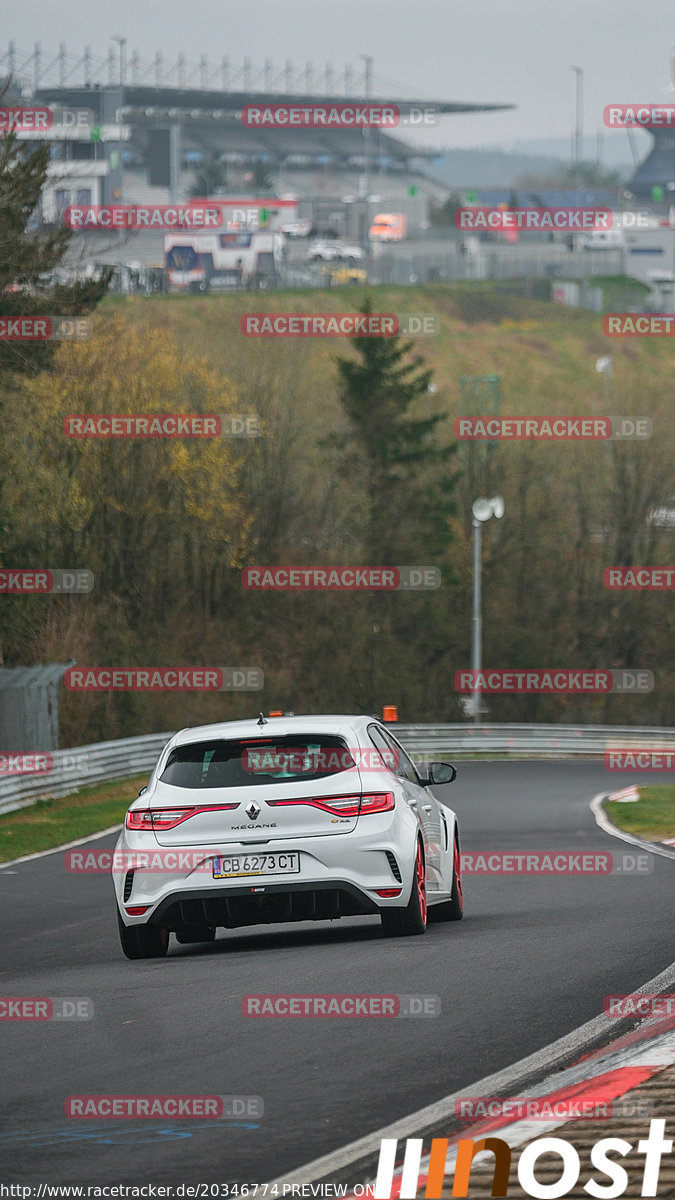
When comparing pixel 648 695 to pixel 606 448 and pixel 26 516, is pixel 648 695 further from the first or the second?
pixel 26 516

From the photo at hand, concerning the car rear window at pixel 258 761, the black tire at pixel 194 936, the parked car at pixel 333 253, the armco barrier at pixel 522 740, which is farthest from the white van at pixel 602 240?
the car rear window at pixel 258 761

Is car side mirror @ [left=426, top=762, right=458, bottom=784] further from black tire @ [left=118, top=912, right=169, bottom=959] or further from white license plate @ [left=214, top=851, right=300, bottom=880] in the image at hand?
black tire @ [left=118, top=912, right=169, bottom=959]

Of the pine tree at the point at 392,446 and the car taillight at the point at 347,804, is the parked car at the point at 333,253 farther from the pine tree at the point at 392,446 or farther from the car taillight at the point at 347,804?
the car taillight at the point at 347,804

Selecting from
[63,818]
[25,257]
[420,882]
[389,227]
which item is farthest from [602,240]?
[420,882]

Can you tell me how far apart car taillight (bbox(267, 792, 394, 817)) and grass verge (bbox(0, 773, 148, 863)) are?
1080 cm

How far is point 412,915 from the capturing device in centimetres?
1106

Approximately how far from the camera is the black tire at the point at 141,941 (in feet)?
35.7

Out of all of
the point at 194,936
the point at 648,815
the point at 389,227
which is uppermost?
the point at 389,227

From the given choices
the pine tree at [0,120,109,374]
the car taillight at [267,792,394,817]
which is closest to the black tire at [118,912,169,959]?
the car taillight at [267,792,394,817]

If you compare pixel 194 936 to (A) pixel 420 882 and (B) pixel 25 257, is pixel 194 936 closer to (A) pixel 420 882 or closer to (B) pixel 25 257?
(A) pixel 420 882

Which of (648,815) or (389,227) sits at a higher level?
(389,227)

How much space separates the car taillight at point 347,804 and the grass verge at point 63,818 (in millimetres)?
Result: 10803

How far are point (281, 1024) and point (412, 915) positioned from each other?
8.70 feet

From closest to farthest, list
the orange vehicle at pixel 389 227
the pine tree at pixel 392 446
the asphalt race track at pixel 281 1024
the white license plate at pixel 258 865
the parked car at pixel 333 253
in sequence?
the asphalt race track at pixel 281 1024, the white license plate at pixel 258 865, the pine tree at pixel 392 446, the parked car at pixel 333 253, the orange vehicle at pixel 389 227
